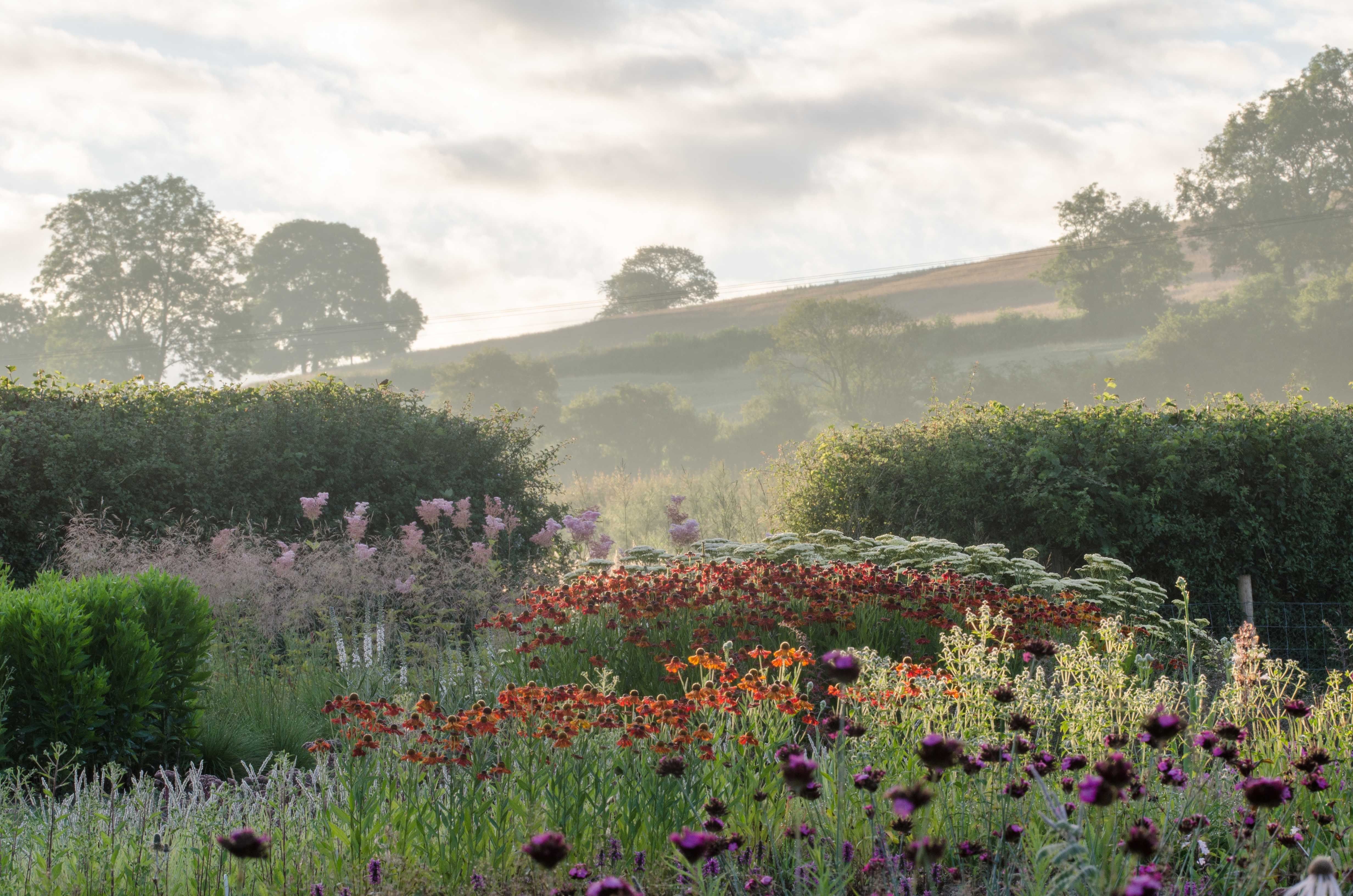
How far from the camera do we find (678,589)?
579cm

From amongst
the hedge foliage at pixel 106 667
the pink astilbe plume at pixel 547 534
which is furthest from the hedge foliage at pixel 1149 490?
the hedge foliage at pixel 106 667

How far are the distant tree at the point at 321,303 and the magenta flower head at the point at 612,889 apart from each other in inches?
2098

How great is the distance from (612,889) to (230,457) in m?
8.88

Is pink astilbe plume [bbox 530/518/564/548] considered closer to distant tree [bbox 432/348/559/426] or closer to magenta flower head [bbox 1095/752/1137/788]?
magenta flower head [bbox 1095/752/1137/788]

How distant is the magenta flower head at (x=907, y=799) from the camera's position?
1.36m

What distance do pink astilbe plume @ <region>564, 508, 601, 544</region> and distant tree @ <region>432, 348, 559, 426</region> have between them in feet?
105

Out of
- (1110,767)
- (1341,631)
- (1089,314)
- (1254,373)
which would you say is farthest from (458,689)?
(1089,314)

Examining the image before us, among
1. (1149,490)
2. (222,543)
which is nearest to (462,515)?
(222,543)

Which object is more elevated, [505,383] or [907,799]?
[505,383]

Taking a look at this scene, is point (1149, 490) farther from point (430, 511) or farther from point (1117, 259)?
point (1117, 259)

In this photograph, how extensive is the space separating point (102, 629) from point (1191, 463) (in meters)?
8.70

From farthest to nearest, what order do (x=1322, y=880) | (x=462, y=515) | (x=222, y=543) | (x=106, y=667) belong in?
1. (x=462, y=515)
2. (x=222, y=543)
3. (x=106, y=667)
4. (x=1322, y=880)

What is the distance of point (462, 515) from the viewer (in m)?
8.61

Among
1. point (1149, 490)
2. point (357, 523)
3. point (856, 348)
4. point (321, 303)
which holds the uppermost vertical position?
point (321, 303)
